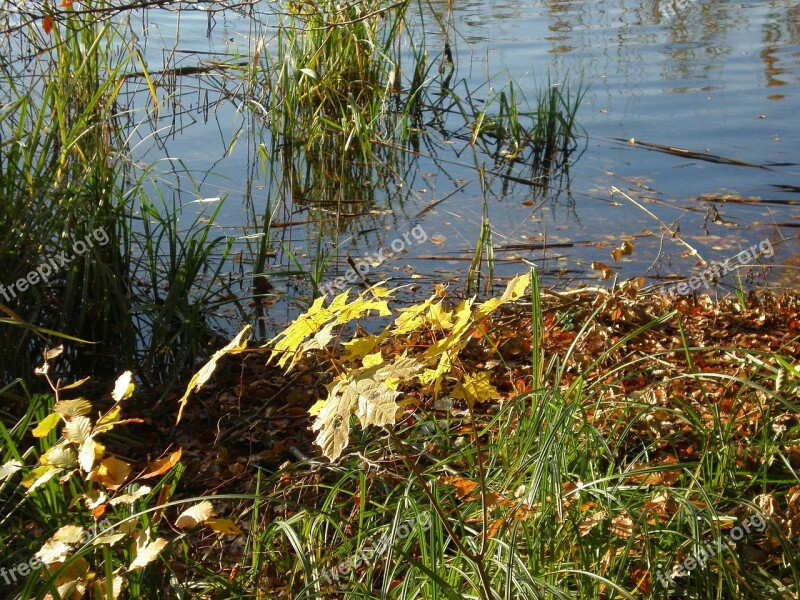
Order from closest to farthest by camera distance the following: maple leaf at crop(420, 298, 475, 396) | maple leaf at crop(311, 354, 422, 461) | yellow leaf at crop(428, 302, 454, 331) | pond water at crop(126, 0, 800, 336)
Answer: maple leaf at crop(311, 354, 422, 461) < maple leaf at crop(420, 298, 475, 396) < yellow leaf at crop(428, 302, 454, 331) < pond water at crop(126, 0, 800, 336)

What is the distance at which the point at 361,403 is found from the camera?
62.9 inches

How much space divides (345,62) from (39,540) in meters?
5.91

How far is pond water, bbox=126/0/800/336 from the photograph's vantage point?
589cm

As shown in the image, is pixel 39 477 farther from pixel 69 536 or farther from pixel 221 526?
pixel 221 526

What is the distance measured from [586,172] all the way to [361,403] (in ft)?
20.2

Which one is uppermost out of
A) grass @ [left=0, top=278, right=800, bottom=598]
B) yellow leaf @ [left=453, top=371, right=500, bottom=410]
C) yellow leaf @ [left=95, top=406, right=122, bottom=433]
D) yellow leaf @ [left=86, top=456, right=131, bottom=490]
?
yellow leaf @ [left=453, top=371, right=500, bottom=410]

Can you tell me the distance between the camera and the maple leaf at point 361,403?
1.56m

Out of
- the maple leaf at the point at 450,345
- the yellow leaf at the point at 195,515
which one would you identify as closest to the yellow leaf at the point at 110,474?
the yellow leaf at the point at 195,515

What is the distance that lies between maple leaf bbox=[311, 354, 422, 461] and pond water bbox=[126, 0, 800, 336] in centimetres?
301

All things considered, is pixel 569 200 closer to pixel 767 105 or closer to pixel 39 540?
pixel 767 105

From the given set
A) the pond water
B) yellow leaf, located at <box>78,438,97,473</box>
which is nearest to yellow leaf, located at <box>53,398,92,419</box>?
yellow leaf, located at <box>78,438,97,473</box>

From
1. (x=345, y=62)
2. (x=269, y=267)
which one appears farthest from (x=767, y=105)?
(x=269, y=267)

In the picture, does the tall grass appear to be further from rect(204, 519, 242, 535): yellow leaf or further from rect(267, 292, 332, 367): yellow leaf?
rect(267, 292, 332, 367): yellow leaf

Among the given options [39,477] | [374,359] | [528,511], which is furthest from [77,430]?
[528,511]
